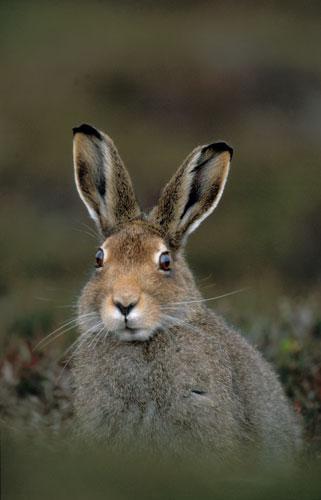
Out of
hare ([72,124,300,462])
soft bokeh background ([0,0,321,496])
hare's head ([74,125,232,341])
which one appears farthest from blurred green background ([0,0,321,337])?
hare ([72,124,300,462])

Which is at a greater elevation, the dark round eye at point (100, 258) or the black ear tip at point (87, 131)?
the black ear tip at point (87, 131)

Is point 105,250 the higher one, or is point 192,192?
point 192,192

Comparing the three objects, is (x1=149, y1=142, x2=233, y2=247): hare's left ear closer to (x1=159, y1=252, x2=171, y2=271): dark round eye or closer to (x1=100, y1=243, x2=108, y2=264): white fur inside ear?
(x1=159, y1=252, x2=171, y2=271): dark round eye

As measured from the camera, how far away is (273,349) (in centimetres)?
1163

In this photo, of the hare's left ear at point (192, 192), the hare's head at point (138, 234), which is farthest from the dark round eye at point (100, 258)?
the hare's left ear at point (192, 192)

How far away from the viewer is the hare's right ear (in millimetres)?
9156

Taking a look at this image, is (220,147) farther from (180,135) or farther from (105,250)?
(180,135)

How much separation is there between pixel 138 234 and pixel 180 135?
18664 mm

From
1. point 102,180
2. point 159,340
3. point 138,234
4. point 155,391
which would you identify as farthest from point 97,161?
point 155,391

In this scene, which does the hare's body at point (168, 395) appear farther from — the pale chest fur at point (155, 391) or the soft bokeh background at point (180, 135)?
the soft bokeh background at point (180, 135)

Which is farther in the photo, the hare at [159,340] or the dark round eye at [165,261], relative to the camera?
the dark round eye at [165,261]

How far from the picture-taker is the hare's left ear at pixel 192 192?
8.95m

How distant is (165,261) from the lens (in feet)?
28.2

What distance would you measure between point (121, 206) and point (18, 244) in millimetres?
9761
